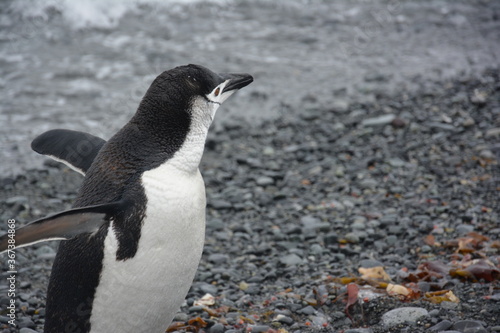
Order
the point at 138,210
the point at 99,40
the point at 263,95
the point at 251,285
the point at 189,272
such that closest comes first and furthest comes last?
the point at 138,210 → the point at 189,272 → the point at 251,285 → the point at 263,95 → the point at 99,40

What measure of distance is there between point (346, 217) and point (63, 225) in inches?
106

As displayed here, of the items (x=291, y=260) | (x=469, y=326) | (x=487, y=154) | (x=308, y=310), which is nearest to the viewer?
(x=469, y=326)

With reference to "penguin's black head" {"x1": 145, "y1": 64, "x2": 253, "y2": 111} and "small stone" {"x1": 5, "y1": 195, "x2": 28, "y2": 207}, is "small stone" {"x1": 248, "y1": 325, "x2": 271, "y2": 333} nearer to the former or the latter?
"penguin's black head" {"x1": 145, "y1": 64, "x2": 253, "y2": 111}

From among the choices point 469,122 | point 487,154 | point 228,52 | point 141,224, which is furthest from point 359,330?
point 228,52

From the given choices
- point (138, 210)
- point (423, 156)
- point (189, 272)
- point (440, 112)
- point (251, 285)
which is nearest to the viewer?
point (138, 210)

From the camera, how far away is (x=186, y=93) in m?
2.97

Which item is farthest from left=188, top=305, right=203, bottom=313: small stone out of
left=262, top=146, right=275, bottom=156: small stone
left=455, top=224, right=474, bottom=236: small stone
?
left=262, top=146, right=275, bottom=156: small stone

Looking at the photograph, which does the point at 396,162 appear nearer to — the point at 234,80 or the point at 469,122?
the point at 469,122

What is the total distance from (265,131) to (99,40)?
152 inches

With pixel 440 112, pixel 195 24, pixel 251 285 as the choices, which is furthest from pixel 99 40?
pixel 251 285

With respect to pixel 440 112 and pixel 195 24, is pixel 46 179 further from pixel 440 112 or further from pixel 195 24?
pixel 195 24

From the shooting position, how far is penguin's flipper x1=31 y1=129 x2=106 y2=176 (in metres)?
3.33

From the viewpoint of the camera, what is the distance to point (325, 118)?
6.75m

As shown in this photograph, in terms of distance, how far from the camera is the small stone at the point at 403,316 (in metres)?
3.30
